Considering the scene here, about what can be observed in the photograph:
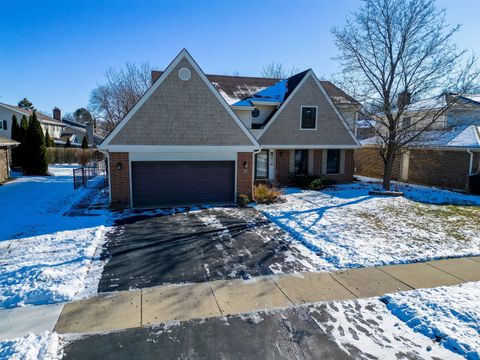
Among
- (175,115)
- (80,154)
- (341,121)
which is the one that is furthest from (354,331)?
(80,154)

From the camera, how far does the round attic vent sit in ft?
40.1

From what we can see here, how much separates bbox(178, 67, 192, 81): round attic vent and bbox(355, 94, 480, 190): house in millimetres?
11275

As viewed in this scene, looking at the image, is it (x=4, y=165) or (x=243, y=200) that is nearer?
(x=243, y=200)

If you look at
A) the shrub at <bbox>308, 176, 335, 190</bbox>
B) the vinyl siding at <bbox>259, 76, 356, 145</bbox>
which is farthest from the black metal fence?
the shrub at <bbox>308, 176, 335, 190</bbox>

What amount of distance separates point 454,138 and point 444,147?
1.18m

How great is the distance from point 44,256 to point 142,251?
88.4 inches

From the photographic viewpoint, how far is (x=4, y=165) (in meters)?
20.5

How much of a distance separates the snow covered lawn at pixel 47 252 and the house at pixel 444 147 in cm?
1578

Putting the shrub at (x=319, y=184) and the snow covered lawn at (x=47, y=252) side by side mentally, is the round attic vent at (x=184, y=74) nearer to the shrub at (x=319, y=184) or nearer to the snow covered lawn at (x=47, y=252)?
the snow covered lawn at (x=47, y=252)

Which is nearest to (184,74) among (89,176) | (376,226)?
(376,226)

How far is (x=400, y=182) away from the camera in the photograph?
874 inches

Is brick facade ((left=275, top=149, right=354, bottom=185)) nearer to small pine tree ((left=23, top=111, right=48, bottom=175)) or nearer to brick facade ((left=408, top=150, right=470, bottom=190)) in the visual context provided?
brick facade ((left=408, top=150, right=470, bottom=190))

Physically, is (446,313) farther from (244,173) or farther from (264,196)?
(244,173)

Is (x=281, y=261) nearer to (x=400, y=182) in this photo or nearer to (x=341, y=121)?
(x=341, y=121)
